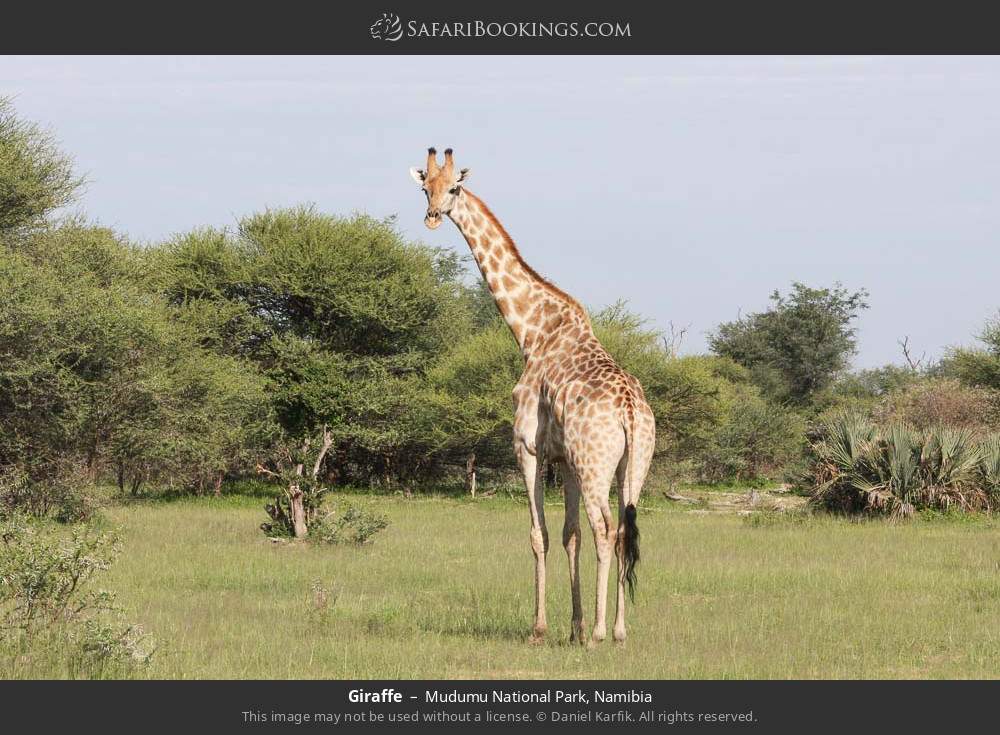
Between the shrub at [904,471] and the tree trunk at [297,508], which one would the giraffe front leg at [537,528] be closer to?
the tree trunk at [297,508]

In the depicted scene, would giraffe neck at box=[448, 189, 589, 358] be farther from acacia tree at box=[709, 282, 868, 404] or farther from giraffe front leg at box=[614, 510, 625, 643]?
acacia tree at box=[709, 282, 868, 404]

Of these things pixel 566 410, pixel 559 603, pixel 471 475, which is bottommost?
pixel 559 603

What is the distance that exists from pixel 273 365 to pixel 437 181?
25340 millimetres

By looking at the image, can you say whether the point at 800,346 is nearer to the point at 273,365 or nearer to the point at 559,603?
the point at 273,365

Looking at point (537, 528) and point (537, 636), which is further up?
point (537, 528)

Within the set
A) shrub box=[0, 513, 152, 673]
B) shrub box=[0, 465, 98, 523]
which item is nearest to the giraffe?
shrub box=[0, 513, 152, 673]

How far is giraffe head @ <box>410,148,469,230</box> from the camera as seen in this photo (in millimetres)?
10648

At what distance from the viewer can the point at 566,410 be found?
386 inches

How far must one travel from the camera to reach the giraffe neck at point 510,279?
10961 millimetres

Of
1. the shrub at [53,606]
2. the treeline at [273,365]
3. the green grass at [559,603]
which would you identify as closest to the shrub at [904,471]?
the green grass at [559,603]

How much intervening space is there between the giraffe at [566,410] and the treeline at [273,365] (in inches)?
566

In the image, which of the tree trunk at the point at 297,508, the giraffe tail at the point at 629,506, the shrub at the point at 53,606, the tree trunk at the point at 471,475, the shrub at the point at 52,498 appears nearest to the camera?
the shrub at the point at 53,606

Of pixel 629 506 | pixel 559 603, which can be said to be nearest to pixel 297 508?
pixel 559 603

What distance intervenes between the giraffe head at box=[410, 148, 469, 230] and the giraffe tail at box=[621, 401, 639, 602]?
255 centimetres
